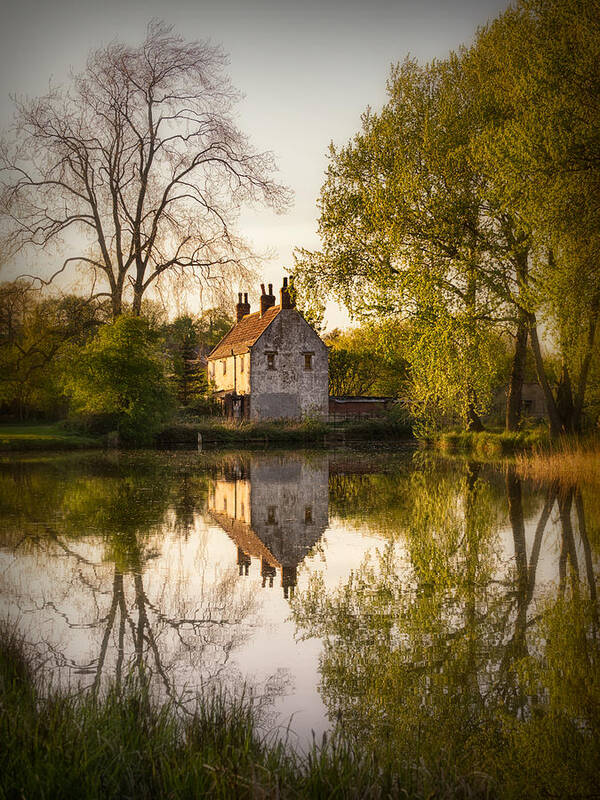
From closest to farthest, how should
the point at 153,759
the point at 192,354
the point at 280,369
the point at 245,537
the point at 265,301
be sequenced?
the point at 153,759 → the point at 245,537 → the point at 280,369 → the point at 265,301 → the point at 192,354

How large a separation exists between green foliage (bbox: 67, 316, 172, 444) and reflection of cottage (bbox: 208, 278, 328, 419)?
626 inches

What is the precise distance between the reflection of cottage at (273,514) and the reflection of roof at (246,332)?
93.4 feet

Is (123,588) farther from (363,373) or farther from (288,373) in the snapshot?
(363,373)

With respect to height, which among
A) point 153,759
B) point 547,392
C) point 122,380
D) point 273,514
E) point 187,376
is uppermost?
point 187,376

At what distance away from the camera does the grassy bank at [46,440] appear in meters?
33.6

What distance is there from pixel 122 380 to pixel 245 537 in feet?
79.9

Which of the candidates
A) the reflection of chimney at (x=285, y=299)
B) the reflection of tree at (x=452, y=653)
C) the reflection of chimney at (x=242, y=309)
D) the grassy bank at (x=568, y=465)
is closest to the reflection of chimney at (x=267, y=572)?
the reflection of tree at (x=452, y=653)

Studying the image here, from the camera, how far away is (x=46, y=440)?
112 ft

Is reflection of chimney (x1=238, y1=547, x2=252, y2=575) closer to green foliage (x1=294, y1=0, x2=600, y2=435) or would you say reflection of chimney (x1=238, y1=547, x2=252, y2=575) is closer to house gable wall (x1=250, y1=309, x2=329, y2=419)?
green foliage (x1=294, y1=0, x2=600, y2=435)

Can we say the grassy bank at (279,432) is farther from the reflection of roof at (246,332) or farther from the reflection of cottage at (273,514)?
the reflection of cottage at (273,514)

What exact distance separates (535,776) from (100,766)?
223 centimetres

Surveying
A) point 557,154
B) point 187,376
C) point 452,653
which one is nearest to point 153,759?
point 452,653

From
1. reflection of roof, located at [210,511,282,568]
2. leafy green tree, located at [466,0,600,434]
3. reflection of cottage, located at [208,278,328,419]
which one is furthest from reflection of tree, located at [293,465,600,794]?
reflection of cottage, located at [208,278,328,419]

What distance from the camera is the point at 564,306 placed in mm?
19031
